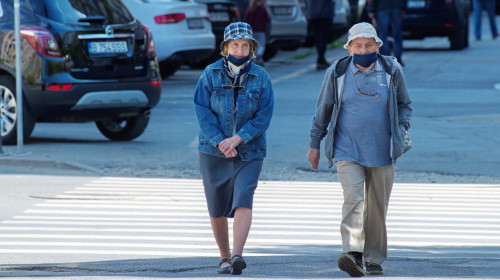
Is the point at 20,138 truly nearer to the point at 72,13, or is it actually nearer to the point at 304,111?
the point at 72,13

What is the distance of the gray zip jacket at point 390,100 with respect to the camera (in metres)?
6.80

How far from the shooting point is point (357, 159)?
6.87 metres

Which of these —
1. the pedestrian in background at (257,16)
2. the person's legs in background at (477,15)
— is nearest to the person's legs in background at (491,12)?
the person's legs in background at (477,15)

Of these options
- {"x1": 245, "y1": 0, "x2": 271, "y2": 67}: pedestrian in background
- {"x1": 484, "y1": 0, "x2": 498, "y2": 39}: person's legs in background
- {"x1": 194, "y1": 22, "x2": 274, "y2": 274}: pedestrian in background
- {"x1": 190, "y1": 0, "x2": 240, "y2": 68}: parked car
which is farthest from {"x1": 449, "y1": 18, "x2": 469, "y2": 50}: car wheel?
{"x1": 194, "y1": 22, "x2": 274, "y2": 274}: pedestrian in background

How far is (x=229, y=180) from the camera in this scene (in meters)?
6.86

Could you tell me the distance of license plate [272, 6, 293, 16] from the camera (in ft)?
84.3

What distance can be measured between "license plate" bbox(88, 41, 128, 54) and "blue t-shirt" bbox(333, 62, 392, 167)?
6797 mm

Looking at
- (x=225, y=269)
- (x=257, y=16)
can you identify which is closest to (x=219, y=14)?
(x=257, y=16)

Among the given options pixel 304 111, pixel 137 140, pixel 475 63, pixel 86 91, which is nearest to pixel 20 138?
pixel 86 91

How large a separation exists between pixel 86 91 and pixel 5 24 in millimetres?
1141

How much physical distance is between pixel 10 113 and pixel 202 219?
459 cm

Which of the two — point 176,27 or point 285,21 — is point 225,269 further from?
point 285,21

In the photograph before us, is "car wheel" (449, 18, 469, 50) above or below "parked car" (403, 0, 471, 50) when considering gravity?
below

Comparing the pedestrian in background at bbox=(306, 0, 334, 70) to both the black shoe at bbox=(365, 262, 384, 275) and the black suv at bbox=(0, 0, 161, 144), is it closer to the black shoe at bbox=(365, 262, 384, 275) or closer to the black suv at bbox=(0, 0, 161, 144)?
the black suv at bbox=(0, 0, 161, 144)
